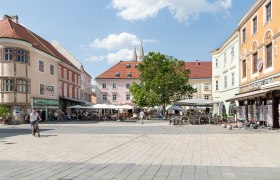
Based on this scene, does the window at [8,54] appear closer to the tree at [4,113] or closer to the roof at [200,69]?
the tree at [4,113]

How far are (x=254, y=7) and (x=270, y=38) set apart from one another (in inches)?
187

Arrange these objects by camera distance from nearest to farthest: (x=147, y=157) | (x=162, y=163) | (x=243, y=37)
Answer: (x=162, y=163)
(x=147, y=157)
(x=243, y=37)

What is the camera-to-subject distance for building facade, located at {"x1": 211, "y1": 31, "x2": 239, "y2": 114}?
3739 centimetres

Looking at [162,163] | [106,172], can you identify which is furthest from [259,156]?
[106,172]

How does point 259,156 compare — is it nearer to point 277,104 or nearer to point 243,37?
point 277,104

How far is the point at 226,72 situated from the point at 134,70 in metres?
47.2

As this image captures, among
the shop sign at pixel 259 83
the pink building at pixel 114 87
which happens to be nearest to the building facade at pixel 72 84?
the pink building at pixel 114 87

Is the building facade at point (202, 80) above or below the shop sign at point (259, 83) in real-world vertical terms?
above

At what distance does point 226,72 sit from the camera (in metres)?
42.0

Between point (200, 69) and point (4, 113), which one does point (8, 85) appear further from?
point (200, 69)

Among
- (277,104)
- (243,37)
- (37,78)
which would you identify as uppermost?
(243,37)

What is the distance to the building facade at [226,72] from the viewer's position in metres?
37.4

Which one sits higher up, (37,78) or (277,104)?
(37,78)

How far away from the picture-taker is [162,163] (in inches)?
396
